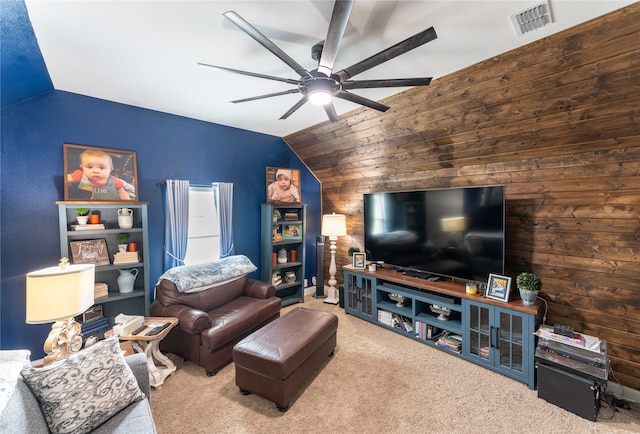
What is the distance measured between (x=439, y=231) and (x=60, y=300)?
11.5 ft

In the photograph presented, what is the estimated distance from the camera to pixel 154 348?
99.6 inches

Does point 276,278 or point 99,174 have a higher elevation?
point 99,174

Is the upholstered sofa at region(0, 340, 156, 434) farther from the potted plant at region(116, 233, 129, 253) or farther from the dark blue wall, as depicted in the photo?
the dark blue wall

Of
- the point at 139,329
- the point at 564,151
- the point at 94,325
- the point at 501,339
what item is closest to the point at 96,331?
the point at 94,325

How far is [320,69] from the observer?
1.65 meters

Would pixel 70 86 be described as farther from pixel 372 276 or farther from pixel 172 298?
pixel 372 276

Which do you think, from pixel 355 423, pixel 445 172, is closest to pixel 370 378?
pixel 355 423

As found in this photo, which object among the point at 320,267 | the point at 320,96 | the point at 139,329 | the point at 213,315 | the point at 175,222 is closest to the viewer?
the point at 320,96


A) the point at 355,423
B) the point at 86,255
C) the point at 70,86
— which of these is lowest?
the point at 355,423

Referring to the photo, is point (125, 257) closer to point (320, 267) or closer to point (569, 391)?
point (320, 267)

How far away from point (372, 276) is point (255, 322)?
1.66 meters

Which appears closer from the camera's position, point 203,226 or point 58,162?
point 58,162

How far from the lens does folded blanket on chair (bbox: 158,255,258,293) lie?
300cm

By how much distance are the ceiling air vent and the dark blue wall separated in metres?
3.50
